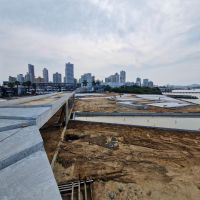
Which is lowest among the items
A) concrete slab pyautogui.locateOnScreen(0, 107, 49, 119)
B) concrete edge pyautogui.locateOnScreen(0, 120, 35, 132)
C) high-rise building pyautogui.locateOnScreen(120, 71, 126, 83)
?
concrete edge pyautogui.locateOnScreen(0, 120, 35, 132)

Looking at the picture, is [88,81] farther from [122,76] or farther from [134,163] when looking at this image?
[134,163]

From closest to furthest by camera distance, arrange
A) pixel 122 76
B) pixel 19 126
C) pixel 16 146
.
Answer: pixel 16 146 → pixel 19 126 → pixel 122 76

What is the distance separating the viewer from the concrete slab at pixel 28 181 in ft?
5.78

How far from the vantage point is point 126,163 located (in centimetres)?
703

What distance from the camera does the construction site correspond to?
17.4 feet

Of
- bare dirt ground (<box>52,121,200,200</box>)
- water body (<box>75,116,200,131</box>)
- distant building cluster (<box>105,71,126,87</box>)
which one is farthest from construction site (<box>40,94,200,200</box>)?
distant building cluster (<box>105,71,126,87</box>)

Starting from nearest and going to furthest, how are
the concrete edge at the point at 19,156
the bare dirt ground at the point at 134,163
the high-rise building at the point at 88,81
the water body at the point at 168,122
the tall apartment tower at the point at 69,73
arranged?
the concrete edge at the point at 19,156 → the bare dirt ground at the point at 134,163 → the water body at the point at 168,122 → the high-rise building at the point at 88,81 → the tall apartment tower at the point at 69,73

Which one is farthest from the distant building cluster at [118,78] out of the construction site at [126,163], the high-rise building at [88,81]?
the construction site at [126,163]

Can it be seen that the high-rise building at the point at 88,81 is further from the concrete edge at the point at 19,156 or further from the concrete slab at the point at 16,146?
the concrete edge at the point at 19,156

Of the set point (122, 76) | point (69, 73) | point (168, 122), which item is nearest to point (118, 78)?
point (122, 76)

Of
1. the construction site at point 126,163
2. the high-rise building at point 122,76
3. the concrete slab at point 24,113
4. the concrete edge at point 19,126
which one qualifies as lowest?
A: the construction site at point 126,163

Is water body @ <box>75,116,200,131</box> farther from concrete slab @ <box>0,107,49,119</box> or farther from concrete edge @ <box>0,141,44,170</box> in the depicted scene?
concrete edge @ <box>0,141,44,170</box>

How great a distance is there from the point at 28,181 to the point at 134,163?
574cm

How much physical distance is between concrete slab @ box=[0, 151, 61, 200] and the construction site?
10.8 ft
